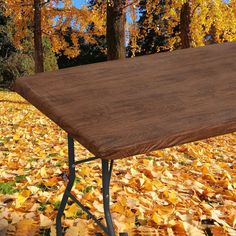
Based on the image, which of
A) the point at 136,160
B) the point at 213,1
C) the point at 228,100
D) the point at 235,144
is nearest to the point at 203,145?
the point at 235,144

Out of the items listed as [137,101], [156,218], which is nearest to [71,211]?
[156,218]

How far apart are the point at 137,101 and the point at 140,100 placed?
17mm

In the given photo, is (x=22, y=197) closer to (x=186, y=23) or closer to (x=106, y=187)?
(x=106, y=187)

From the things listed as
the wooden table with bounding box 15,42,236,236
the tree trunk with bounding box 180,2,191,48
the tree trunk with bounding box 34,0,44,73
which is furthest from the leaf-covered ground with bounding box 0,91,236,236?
the tree trunk with bounding box 34,0,44,73

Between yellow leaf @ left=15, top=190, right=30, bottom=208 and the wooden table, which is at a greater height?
the wooden table

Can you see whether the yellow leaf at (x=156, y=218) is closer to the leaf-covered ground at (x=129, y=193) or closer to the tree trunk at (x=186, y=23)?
the leaf-covered ground at (x=129, y=193)

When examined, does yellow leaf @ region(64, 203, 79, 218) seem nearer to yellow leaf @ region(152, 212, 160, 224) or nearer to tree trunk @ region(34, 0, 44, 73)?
yellow leaf @ region(152, 212, 160, 224)

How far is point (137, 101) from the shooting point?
203 cm

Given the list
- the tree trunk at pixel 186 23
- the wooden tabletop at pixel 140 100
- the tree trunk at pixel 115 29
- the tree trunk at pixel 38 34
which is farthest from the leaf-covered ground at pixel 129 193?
the tree trunk at pixel 38 34

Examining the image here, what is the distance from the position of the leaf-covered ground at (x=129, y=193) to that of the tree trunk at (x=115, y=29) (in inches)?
220

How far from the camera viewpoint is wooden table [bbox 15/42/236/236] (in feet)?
5.51

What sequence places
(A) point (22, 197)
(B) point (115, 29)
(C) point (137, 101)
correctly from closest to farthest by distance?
(C) point (137, 101)
(A) point (22, 197)
(B) point (115, 29)

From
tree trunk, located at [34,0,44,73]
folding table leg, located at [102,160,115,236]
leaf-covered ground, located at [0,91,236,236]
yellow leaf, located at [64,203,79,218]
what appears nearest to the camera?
folding table leg, located at [102,160,115,236]

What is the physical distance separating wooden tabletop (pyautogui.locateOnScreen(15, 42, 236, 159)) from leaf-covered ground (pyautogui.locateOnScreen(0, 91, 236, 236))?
2.99 feet
